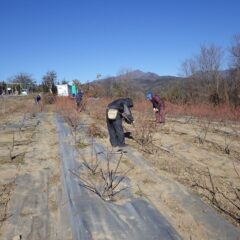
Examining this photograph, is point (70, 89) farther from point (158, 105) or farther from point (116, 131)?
point (116, 131)

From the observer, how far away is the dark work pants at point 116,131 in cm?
824

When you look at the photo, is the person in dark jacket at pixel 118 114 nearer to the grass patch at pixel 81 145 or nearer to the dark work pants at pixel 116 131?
the dark work pants at pixel 116 131

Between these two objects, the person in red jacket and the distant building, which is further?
the distant building

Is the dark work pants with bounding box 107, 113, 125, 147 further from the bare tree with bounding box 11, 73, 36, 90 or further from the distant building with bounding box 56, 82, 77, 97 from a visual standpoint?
the bare tree with bounding box 11, 73, 36, 90

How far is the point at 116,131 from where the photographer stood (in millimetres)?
8375

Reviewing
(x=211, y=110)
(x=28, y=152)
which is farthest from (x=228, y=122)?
(x=28, y=152)

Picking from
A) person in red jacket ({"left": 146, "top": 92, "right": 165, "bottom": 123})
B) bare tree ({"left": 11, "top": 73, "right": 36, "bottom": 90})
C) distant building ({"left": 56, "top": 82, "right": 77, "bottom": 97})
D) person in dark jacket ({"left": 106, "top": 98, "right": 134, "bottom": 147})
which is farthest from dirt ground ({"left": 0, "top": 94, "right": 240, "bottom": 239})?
bare tree ({"left": 11, "top": 73, "right": 36, "bottom": 90})

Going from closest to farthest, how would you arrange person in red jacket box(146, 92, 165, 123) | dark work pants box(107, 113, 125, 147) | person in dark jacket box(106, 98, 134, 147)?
person in dark jacket box(106, 98, 134, 147) < dark work pants box(107, 113, 125, 147) < person in red jacket box(146, 92, 165, 123)

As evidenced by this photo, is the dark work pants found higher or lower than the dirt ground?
higher

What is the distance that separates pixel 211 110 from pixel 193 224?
12.9 meters

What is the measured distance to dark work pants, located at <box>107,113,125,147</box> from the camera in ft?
27.0

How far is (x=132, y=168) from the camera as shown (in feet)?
21.1

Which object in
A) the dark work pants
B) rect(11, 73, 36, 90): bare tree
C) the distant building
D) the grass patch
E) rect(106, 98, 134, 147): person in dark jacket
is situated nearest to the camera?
rect(106, 98, 134, 147): person in dark jacket

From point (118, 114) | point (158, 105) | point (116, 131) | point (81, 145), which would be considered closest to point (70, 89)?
point (158, 105)
